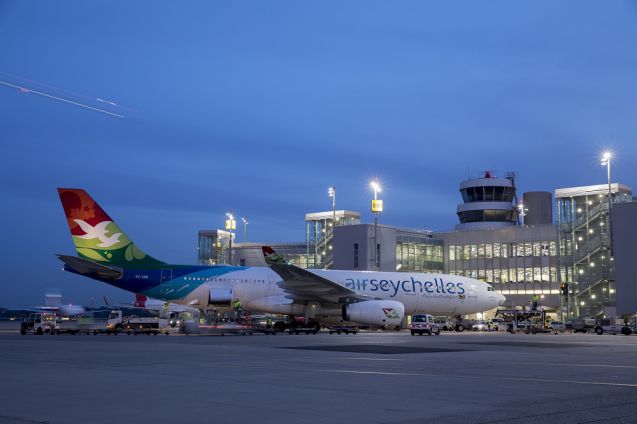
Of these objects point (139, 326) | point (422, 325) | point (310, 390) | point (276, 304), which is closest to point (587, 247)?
point (422, 325)

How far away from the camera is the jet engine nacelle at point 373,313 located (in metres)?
44.0

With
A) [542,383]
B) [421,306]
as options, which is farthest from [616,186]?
[542,383]

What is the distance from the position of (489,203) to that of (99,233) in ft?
183

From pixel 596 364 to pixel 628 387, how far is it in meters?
6.36

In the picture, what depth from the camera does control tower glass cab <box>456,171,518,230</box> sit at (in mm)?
88438

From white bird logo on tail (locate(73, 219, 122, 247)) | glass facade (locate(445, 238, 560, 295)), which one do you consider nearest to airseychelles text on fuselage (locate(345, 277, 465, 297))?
white bird logo on tail (locate(73, 219, 122, 247))

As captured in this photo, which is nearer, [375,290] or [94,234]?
[94,234]

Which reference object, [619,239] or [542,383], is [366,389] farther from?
[619,239]

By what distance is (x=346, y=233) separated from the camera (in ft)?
262

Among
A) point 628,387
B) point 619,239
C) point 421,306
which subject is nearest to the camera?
point 628,387

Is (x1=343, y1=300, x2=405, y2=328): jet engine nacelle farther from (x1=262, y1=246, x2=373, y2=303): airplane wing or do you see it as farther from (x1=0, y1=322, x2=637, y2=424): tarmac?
(x1=0, y1=322, x2=637, y2=424): tarmac

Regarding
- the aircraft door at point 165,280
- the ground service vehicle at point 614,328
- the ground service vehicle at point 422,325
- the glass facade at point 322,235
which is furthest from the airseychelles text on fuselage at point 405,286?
the glass facade at point 322,235

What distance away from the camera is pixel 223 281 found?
156 feet

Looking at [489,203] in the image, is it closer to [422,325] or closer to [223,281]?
[422,325]
